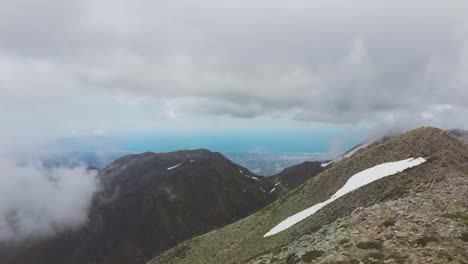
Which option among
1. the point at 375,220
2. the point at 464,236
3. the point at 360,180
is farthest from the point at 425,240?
the point at 360,180

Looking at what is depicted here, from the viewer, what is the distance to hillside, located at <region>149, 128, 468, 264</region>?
3450 centimetres

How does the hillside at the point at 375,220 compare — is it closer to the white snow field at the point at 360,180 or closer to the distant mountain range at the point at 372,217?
the distant mountain range at the point at 372,217

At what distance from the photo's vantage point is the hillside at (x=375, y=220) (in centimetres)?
3450

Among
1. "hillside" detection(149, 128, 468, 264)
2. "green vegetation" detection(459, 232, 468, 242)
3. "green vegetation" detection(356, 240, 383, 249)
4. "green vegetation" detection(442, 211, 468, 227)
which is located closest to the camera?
"green vegetation" detection(459, 232, 468, 242)

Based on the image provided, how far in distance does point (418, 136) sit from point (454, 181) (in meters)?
22.0

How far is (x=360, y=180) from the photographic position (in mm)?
65250

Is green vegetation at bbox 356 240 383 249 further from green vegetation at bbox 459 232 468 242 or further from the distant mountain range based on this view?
green vegetation at bbox 459 232 468 242

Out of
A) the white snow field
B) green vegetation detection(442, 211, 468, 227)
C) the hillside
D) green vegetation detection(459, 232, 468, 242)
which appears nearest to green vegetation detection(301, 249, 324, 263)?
the hillside

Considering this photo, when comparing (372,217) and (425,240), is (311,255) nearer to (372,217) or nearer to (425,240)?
(372,217)

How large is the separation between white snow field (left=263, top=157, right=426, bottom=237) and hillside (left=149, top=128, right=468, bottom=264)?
1.86 m

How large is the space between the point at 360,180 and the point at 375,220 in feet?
A: 86.6

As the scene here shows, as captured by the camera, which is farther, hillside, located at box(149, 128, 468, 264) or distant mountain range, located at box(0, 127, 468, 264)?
distant mountain range, located at box(0, 127, 468, 264)

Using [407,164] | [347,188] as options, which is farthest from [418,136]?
[347,188]

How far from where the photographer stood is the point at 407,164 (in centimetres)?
6153
